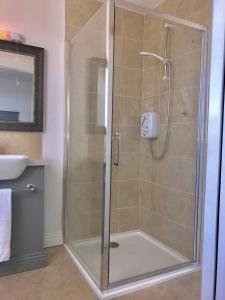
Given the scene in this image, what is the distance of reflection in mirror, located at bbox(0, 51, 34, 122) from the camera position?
217 cm

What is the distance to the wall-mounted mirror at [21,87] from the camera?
85.4 inches

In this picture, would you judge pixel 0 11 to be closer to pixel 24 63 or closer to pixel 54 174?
pixel 24 63

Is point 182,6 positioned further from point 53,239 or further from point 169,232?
point 53,239

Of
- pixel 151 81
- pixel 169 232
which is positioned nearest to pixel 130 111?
pixel 151 81

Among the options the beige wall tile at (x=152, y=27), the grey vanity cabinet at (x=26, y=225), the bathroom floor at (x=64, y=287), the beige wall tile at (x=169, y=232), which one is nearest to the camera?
the bathroom floor at (x=64, y=287)

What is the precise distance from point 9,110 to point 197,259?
2110mm

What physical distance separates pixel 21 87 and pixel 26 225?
1235 millimetres

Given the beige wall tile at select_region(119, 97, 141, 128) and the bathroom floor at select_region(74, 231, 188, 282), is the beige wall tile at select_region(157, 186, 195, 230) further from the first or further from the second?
the beige wall tile at select_region(119, 97, 141, 128)

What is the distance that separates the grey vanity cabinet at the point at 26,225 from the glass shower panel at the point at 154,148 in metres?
0.62

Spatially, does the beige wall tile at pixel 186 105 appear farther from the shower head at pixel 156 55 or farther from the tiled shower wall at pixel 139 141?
the shower head at pixel 156 55

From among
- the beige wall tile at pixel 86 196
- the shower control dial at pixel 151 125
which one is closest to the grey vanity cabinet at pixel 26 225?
the beige wall tile at pixel 86 196

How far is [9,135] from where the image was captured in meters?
2.22

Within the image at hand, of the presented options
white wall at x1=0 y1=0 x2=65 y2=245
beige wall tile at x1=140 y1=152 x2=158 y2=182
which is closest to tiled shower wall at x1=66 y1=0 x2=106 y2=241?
white wall at x1=0 y1=0 x2=65 y2=245

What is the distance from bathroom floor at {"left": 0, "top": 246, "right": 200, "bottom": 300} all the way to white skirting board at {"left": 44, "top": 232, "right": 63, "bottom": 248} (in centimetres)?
41
